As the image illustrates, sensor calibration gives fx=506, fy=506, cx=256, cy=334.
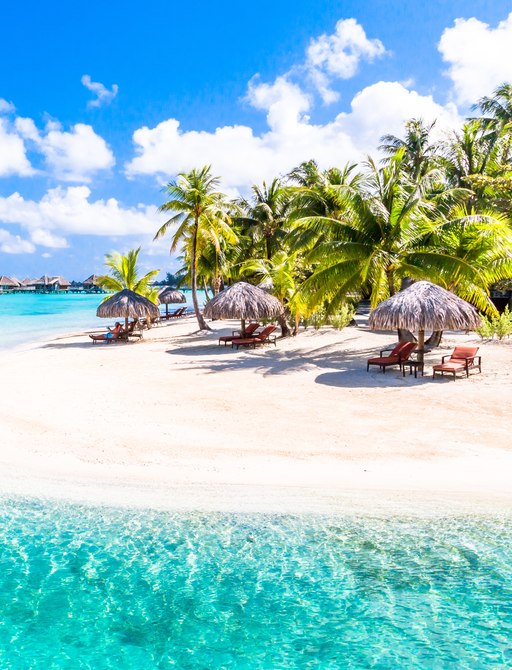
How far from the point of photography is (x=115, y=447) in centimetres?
745

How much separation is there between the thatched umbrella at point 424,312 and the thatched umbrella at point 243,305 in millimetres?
5755

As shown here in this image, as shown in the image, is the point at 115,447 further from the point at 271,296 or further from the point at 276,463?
the point at 271,296

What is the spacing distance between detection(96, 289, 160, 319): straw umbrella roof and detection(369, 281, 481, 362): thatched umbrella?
1082 cm

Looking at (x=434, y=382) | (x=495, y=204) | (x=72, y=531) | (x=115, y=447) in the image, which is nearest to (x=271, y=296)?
(x=434, y=382)

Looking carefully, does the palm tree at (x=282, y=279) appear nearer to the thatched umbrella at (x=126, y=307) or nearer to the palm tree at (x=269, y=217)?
the thatched umbrella at (x=126, y=307)

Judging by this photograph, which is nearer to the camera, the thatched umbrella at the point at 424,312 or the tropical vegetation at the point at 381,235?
the thatched umbrella at the point at 424,312

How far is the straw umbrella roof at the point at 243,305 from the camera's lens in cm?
1723

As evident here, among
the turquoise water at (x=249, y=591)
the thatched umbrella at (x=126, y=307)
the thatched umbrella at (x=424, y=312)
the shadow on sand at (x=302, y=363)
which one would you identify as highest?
the thatched umbrella at (x=126, y=307)

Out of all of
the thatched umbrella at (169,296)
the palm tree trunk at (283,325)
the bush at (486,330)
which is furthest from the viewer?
the thatched umbrella at (169,296)

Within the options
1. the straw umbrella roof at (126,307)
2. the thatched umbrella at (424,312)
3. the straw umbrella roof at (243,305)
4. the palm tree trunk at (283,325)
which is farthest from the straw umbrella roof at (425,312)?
A: the straw umbrella roof at (126,307)

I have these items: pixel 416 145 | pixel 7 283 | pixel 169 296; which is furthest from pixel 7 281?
pixel 416 145

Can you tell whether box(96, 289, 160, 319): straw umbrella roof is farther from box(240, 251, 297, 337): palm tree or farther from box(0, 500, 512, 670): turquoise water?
box(0, 500, 512, 670): turquoise water

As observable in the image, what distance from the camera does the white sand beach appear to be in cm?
596

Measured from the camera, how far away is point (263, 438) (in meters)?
7.73
